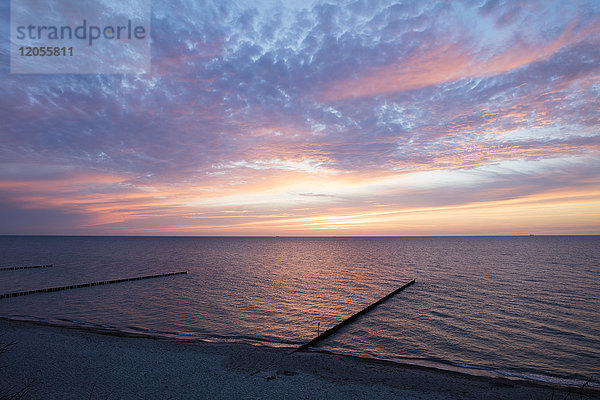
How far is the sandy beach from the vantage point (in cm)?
1445

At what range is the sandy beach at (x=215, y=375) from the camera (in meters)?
14.5

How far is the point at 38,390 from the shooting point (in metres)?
Answer: 14.3

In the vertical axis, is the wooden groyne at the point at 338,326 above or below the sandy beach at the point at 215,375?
below

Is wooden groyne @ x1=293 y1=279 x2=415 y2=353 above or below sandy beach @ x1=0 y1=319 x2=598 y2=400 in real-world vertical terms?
below

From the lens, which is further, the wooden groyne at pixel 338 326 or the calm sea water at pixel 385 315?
the wooden groyne at pixel 338 326

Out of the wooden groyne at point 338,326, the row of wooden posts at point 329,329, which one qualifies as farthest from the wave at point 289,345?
the row of wooden posts at point 329,329

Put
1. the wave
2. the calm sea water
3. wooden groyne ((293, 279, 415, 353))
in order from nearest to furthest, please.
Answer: the wave < the calm sea water < wooden groyne ((293, 279, 415, 353))

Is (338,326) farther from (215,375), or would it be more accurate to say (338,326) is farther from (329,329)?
(215,375)

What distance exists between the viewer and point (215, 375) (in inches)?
642

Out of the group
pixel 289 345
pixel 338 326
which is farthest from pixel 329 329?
pixel 289 345

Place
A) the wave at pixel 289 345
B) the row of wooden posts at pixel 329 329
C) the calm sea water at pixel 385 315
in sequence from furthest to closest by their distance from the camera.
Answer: the row of wooden posts at pixel 329 329
the calm sea water at pixel 385 315
the wave at pixel 289 345

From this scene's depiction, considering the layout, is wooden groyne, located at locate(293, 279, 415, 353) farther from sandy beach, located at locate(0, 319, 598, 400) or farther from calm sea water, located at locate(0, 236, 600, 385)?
sandy beach, located at locate(0, 319, 598, 400)

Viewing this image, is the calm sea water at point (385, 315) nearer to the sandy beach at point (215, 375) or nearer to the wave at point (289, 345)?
the wave at point (289, 345)

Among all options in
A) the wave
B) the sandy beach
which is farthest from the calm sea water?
the sandy beach
